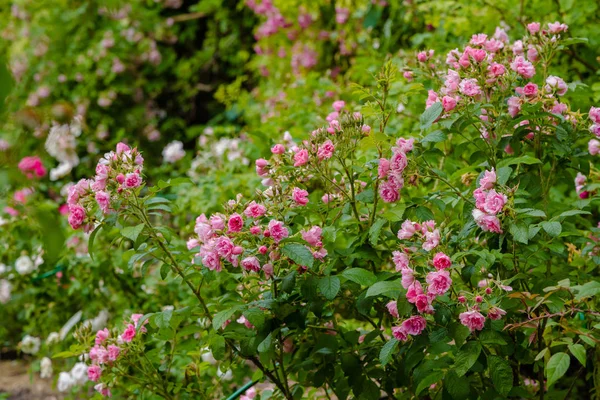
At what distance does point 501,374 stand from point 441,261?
0.29 m

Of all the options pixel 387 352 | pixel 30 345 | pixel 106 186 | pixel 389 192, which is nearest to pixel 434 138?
pixel 389 192

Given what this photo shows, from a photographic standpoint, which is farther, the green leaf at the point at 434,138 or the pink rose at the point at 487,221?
the green leaf at the point at 434,138

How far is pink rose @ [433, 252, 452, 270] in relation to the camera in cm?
143

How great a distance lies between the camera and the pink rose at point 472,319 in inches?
57.6

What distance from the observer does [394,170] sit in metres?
1.64

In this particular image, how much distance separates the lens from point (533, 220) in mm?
Result: 1786

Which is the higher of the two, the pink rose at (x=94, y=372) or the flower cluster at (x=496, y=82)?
the flower cluster at (x=496, y=82)

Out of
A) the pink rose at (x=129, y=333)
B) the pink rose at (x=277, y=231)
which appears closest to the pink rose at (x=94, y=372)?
the pink rose at (x=129, y=333)

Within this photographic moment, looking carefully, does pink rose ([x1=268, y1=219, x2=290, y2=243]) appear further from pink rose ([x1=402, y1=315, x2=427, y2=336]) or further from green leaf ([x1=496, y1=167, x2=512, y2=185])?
green leaf ([x1=496, y1=167, x2=512, y2=185])

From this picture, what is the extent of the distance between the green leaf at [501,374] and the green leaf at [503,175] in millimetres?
355

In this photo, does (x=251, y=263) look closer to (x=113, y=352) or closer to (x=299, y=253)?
(x=299, y=253)

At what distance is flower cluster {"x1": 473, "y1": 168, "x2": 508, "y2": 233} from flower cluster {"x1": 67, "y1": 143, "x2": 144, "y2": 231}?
693 millimetres

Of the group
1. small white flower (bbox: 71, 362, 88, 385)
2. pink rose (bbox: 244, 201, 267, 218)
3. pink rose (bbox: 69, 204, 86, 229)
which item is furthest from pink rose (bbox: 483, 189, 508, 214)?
small white flower (bbox: 71, 362, 88, 385)

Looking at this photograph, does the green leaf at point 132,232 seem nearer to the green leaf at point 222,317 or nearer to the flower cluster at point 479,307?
the green leaf at point 222,317
